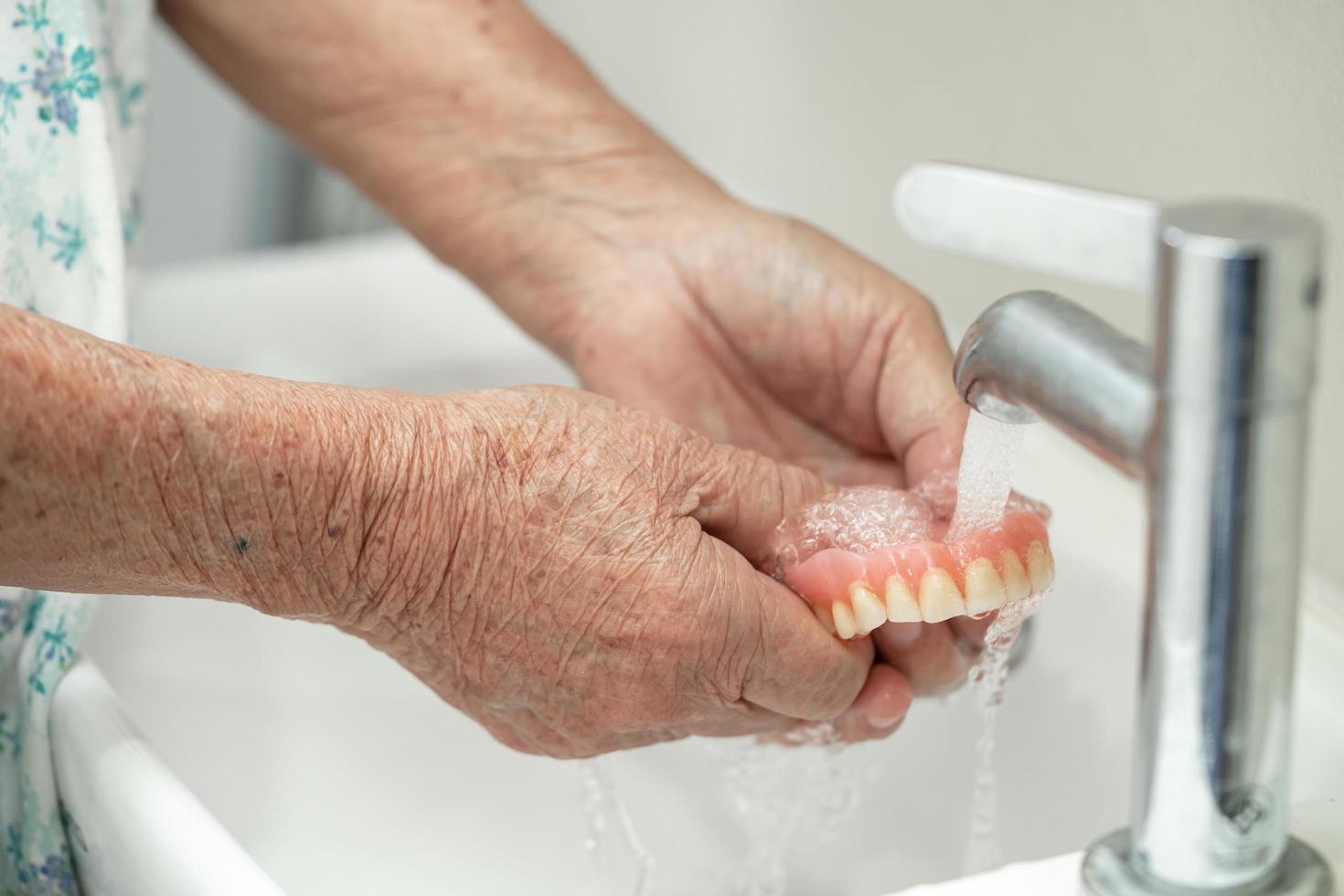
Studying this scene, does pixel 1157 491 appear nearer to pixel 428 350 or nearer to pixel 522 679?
pixel 522 679

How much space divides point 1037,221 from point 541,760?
605 mm

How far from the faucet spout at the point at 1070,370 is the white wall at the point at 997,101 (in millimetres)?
296

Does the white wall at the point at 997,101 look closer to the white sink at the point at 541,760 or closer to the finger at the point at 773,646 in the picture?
the white sink at the point at 541,760

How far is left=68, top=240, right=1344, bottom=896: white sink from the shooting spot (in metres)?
0.77

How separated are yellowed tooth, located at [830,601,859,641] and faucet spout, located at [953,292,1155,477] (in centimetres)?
20

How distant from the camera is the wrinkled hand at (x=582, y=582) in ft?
1.94

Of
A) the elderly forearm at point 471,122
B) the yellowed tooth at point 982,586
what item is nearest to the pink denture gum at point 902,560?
the yellowed tooth at point 982,586

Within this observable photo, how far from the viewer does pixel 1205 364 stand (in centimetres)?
34

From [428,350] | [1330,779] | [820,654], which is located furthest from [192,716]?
[1330,779]

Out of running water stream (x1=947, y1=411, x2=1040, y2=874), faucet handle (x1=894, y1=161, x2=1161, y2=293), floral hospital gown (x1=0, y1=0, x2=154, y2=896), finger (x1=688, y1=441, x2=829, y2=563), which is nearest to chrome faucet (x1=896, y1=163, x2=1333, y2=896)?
faucet handle (x1=894, y1=161, x2=1161, y2=293)

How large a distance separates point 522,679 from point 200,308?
1.92ft

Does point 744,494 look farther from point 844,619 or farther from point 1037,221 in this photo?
point 1037,221

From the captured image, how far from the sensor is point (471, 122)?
0.91 metres

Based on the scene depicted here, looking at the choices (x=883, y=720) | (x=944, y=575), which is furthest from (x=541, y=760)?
(x=944, y=575)
